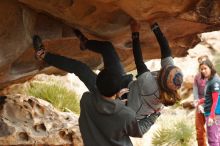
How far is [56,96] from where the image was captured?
→ 9969 millimetres

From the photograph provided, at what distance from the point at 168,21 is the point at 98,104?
1.43 metres

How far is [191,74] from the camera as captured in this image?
44.8 ft

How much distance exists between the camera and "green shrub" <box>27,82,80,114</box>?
32.3 ft

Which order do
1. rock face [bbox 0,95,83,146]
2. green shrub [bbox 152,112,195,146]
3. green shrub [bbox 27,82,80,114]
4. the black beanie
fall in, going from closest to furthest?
the black beanie < rock face [bbox 0,95,83,146] < green shrub [bbox 27,82,80,114] < green shrub [bbox 152,112,195,146]

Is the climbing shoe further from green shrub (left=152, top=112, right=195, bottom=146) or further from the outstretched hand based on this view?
green shrub (left=152, top=112, right=195, bottom=146)

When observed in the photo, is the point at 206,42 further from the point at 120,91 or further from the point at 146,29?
the point at 120,91

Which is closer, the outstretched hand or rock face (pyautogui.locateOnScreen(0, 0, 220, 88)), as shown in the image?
rock face (pyautogui.locateOnScreen(0, 0, 220, 88))

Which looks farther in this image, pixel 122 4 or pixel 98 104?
pixel 122 4

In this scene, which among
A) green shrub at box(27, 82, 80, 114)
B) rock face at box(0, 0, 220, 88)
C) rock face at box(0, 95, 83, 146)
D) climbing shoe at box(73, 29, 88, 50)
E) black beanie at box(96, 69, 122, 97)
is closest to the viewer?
black beanie at box(96, 69, 122, 97)

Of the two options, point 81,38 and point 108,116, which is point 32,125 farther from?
point 108,116

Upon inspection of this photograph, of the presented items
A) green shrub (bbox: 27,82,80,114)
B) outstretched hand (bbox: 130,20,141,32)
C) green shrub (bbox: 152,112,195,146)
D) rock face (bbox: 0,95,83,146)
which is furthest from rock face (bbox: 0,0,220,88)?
green shrub (bbox: 152,112,195,146)

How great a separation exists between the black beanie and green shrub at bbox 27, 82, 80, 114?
5805mm

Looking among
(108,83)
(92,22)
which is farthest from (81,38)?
(108,83)

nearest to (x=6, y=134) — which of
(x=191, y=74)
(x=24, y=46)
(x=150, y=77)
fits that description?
(x=24, y=46)
